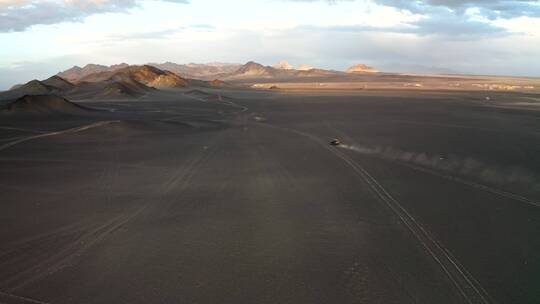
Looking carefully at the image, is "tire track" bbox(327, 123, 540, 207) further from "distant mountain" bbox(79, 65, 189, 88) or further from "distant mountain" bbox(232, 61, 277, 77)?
"distant mountain" bbox(232, 61, 277, 77)

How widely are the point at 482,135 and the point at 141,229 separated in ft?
51.1

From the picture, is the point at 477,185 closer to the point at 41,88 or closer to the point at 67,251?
the point at 67,251

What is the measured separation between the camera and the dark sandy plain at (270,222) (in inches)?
242

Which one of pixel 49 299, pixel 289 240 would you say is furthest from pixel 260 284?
pixel 49 299

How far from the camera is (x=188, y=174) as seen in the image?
13.0 metres

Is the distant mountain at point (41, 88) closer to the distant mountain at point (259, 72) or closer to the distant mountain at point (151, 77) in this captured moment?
the distant mountain at point (151, 77)

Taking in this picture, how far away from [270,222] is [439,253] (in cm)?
272

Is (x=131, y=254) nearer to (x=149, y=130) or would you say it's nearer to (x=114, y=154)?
(x=114, y=154)

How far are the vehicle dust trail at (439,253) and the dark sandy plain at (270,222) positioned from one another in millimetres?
28

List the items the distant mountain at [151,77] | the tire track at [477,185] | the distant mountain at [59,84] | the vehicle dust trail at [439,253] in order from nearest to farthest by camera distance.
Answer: the vehicle dust trail at [439,253], the tire track at [477,185], the distant mountain at [59,84], the distant mountain at [151,77]

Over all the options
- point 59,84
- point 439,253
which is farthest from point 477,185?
point 59,84

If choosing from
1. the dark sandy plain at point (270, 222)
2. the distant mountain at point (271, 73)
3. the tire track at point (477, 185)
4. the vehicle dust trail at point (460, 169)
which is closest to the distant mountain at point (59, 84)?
the dark sandy plain at point (270, 222)

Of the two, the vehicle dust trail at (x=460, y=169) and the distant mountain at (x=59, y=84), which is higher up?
the distant mountain at (x=59, y=84)

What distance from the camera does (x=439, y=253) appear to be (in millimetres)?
7180
